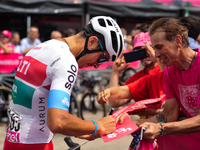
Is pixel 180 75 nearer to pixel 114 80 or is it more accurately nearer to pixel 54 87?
pixel 54 87

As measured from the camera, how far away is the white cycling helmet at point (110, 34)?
91.4 inches

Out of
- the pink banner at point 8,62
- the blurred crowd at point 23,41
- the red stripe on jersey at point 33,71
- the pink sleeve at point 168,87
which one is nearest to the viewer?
the red stripe on jersey at point 33,71

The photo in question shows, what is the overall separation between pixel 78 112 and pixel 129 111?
15.6ft

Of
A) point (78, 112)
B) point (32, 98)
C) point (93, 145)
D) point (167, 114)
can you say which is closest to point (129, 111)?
point (167, 114)

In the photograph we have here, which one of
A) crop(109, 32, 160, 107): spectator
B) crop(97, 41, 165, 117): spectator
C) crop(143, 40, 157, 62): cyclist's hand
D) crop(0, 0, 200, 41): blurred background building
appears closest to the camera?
crop(97, 41, 165, 117): spectator

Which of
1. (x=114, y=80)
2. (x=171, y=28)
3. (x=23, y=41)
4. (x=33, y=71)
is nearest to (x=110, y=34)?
(x=171, y=28)

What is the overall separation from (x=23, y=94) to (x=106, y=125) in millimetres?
697

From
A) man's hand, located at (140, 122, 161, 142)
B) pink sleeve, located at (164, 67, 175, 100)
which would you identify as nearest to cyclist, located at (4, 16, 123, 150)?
man's hand, located at (140, 122, 161, 142)

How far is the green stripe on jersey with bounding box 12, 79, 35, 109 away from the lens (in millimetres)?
2066

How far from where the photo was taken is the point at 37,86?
2045 millimetres

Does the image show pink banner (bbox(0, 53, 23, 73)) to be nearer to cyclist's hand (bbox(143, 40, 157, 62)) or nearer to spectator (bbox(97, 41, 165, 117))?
spectator (bbox(97, 41, 165, 117))

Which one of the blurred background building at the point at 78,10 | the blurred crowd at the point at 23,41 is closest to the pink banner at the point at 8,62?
the blurred crowd at the point at 23,41

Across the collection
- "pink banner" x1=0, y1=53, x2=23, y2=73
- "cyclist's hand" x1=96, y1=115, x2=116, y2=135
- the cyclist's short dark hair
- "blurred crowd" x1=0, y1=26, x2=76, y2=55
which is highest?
the cyclist's short dark hair

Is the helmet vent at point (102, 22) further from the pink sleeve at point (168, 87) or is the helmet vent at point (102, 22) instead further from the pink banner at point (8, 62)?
the pink banner at point (8, 62)
